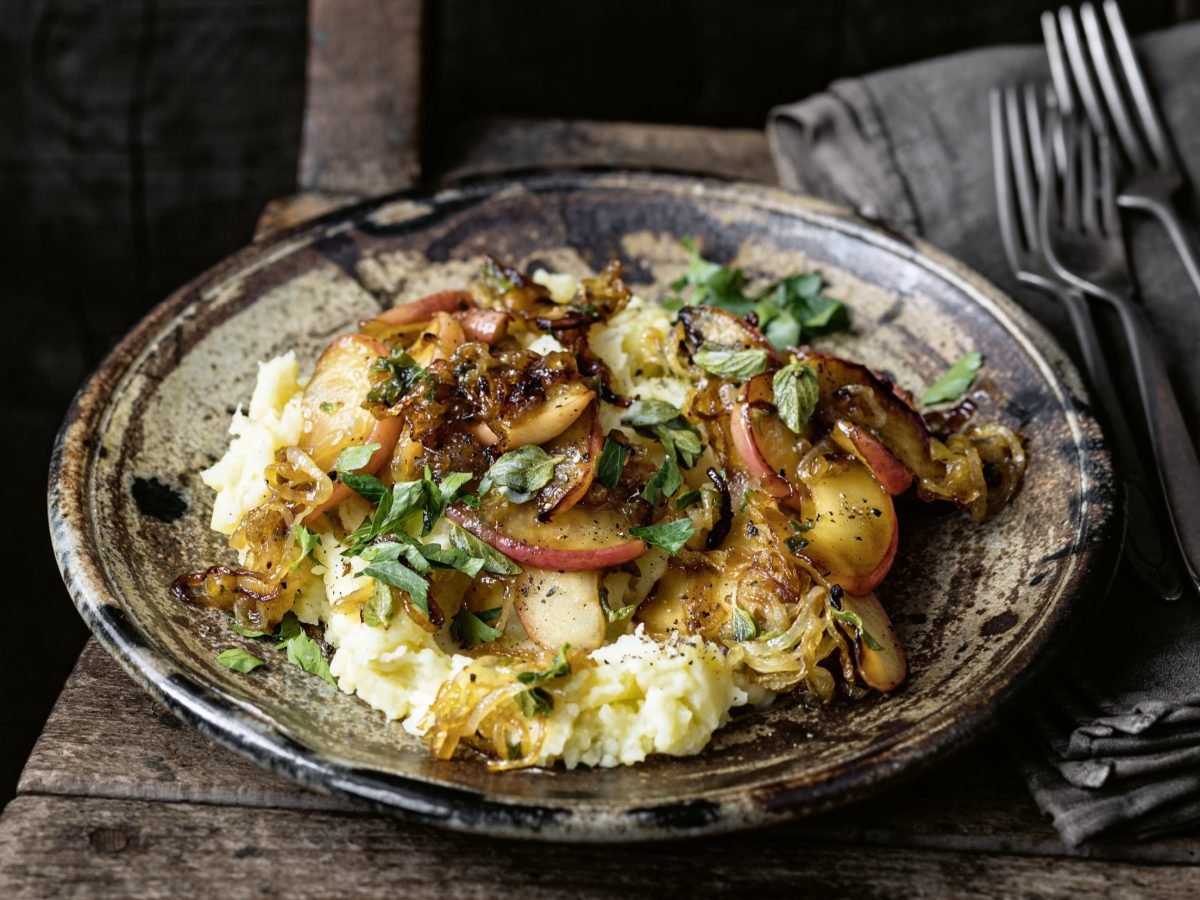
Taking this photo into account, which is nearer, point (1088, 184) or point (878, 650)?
point (878, 650)

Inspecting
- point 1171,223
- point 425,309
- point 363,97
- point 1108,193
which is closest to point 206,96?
point 363,97

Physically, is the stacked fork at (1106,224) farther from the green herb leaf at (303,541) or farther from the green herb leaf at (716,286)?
the green herb leaf at (303,541)

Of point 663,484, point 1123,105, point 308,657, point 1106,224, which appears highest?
point 1123,105

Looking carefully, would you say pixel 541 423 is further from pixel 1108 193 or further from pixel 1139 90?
pixel 1139 90

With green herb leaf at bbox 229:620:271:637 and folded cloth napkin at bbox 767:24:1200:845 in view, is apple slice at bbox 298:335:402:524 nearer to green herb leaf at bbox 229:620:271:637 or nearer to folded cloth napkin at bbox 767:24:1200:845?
green herb leaf at bbox 229:620:271:637

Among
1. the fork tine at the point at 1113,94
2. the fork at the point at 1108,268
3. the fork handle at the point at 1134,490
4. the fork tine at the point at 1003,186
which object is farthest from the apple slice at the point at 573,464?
the fork tine at the point at 1113,94

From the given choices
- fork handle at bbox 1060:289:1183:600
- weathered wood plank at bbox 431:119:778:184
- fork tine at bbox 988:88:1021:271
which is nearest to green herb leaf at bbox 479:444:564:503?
fork handle at bbox 1060:289:1183:600

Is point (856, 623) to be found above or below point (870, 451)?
below
